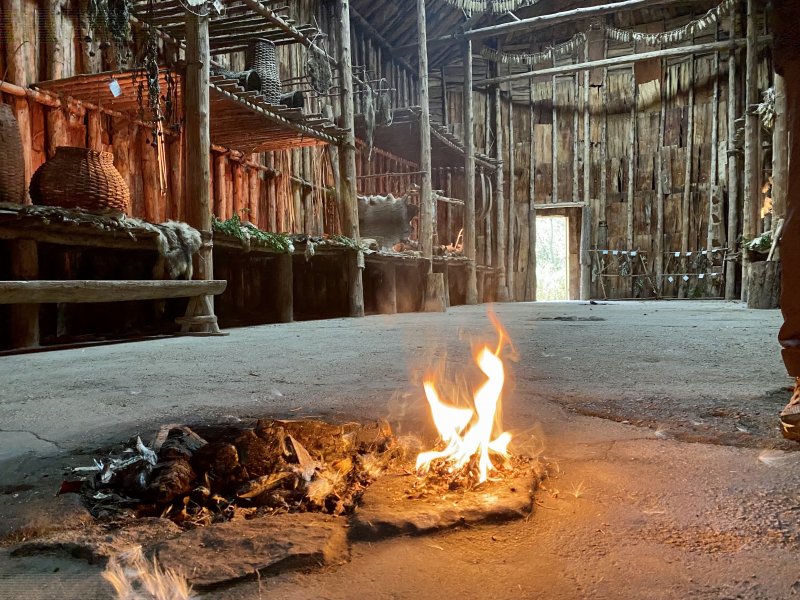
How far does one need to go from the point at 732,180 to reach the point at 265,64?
12.3m

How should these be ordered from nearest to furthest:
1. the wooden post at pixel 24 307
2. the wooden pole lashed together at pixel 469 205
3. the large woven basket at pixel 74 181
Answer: the wooden post at pixel 24 307 → the large woven basket at pixel 74 181 → the wooden pole lashed together at pixel 469 205

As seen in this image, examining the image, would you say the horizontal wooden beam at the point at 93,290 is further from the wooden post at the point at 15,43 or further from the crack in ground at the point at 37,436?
the wooden post at the point at 15,43

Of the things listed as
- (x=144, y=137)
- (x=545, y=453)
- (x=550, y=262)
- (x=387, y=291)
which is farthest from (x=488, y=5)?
(x=545, y=453)

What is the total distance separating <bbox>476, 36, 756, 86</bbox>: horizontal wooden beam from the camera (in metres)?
15.6

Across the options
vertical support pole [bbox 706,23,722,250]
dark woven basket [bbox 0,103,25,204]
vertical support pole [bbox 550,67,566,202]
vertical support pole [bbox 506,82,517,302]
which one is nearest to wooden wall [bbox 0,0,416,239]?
dark woven basket [bbox 0,103,25,204]

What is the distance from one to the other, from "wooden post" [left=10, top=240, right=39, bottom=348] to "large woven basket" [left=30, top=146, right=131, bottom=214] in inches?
30.1

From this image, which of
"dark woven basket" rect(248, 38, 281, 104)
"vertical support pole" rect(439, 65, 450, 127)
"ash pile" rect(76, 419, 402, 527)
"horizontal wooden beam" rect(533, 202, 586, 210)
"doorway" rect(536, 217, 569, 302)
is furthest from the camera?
"doorway" rect(536, 217, 569, 302)

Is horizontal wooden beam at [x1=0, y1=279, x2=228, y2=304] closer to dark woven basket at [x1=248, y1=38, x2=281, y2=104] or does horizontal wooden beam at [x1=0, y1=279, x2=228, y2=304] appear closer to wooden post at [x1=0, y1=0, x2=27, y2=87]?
wooden post at [x1=0, y1=0, x2=27, y2=87]

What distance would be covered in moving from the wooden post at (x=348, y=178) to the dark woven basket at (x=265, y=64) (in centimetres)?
125

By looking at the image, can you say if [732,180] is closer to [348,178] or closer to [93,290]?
[348,178]

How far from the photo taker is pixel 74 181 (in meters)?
5.59

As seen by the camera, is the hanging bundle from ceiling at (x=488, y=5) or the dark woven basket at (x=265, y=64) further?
the hanging bundle from ceiling at (x=488, y=5)

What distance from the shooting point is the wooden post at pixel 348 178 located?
920 cm

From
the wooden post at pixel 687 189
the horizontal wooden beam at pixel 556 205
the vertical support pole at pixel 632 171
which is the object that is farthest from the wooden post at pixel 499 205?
the wooden post at pixel 687 189
